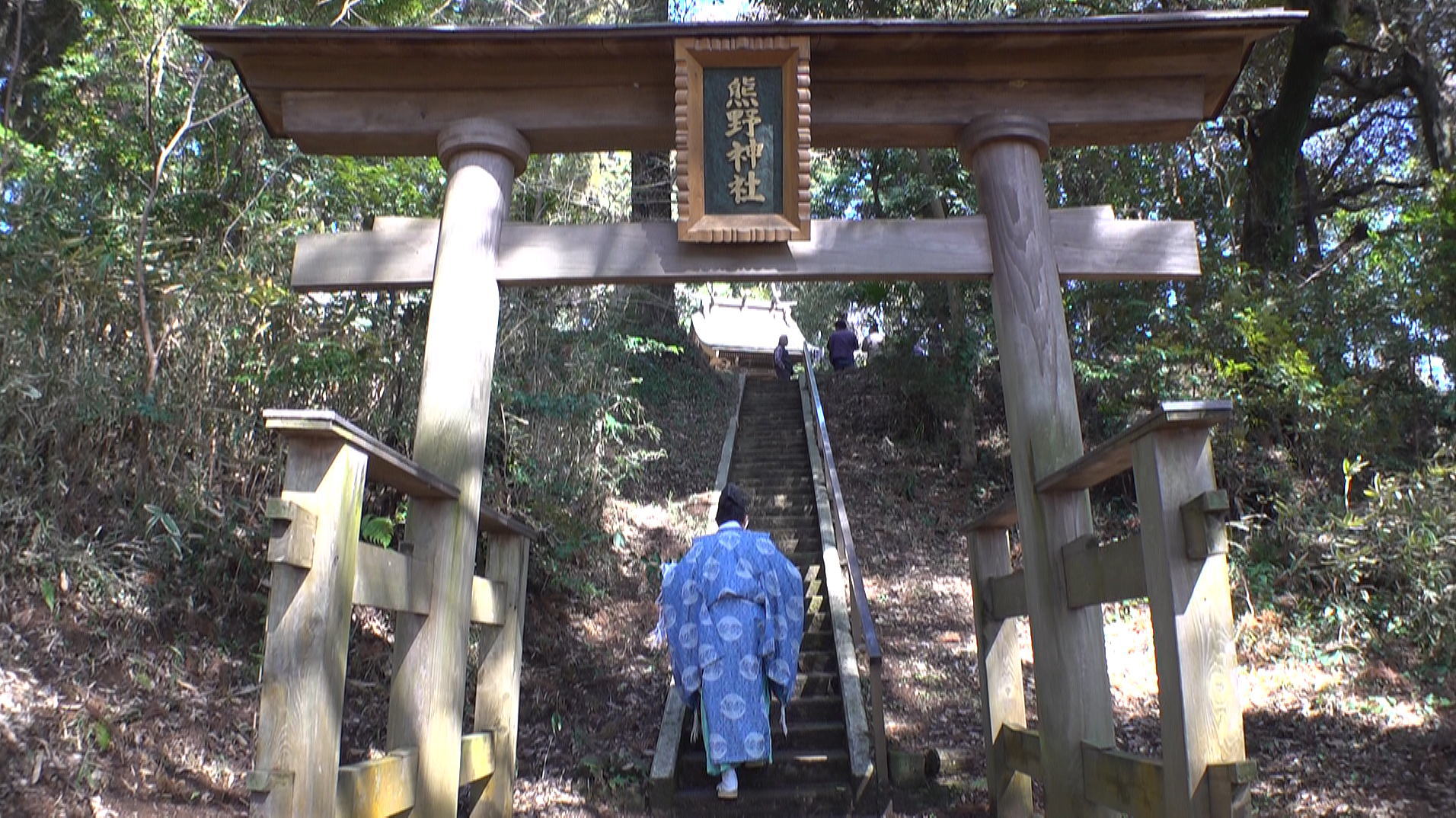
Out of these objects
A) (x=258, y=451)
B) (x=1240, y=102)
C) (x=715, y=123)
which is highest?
(x=1240, y=102)

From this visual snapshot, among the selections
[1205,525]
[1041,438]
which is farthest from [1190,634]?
[1041,438]

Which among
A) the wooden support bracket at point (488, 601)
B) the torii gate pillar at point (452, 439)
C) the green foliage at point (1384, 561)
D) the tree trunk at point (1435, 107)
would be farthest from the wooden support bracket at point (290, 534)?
the tree trunk at point (1435, 107)

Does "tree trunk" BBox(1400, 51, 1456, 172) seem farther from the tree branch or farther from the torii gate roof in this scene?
the tree branch

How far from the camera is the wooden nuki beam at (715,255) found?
4.89 m

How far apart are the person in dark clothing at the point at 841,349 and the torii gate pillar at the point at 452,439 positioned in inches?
534

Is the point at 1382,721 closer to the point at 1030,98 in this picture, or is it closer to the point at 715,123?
the point at 1030,98

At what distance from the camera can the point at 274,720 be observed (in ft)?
9.34

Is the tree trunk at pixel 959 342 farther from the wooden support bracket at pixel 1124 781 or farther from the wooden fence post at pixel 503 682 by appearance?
the wooden support bracket at pixel 1124 781

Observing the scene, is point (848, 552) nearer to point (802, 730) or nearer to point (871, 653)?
point (802, 730)

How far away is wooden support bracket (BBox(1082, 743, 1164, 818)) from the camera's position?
316cm

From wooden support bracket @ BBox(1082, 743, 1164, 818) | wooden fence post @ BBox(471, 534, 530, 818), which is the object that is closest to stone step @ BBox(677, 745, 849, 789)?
wooden fence post @ BBox(471, 534, 530, 818)

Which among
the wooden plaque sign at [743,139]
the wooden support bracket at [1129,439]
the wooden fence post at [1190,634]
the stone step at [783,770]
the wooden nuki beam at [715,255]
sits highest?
the wooden plaque sign at [743,139]

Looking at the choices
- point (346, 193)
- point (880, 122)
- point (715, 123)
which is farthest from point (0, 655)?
point (880, 122)

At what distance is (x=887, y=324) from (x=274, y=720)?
11481 millimetres
